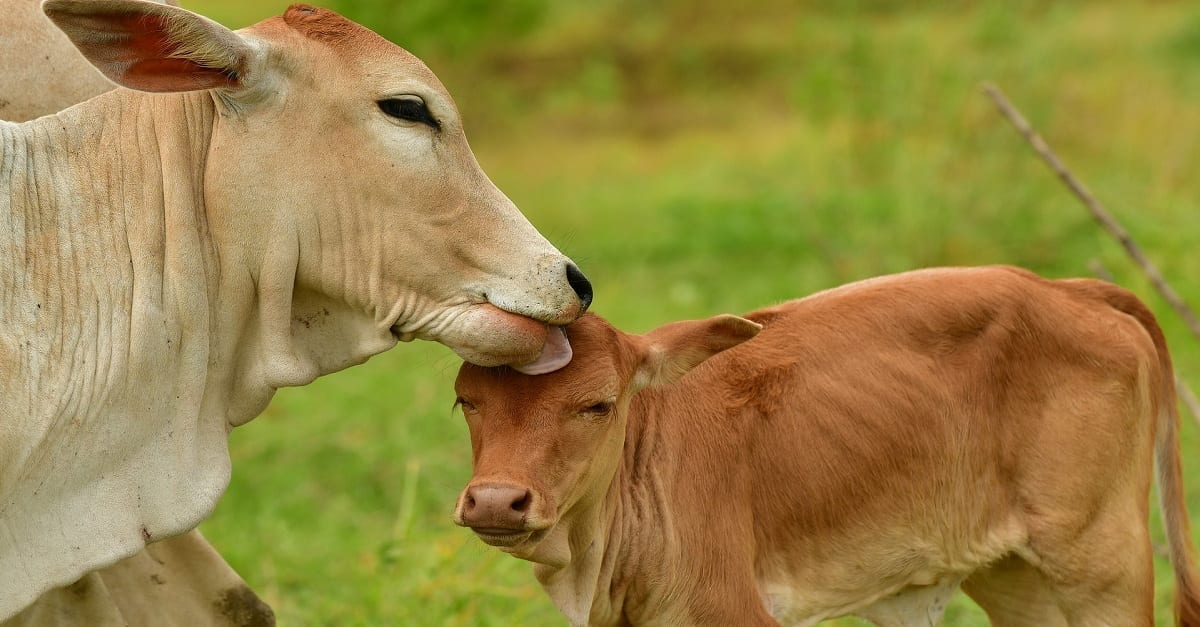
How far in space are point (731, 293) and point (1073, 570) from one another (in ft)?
20.1

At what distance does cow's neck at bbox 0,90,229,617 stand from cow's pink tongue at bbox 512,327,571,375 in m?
0.69

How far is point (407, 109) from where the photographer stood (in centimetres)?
320

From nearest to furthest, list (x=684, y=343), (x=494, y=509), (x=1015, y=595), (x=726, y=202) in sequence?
(x=494, y=509) < (x=684, y=343) < (x=1015, y=595) < (x=726, y=202)

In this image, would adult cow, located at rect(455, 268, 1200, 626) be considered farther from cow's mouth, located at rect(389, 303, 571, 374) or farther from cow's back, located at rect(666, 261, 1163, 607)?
cow's mouth, located at rect(389, 303, 571, 374)

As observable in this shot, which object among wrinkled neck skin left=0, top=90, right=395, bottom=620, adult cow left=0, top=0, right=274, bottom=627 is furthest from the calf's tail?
adult cow left=0, top=0, right=274, bottom=627

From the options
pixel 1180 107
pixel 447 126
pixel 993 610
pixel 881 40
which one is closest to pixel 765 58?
pixel 1180 107

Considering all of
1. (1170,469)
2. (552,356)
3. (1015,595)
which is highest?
(552,356)

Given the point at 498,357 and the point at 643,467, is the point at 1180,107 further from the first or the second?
the point at 498,357

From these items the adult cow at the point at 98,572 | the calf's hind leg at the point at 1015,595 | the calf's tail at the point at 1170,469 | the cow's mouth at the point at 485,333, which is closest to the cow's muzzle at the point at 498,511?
the cow's mouth at the point at 485,333

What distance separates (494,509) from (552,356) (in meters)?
0.39

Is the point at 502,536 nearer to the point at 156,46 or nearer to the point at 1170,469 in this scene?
the point at 156,46

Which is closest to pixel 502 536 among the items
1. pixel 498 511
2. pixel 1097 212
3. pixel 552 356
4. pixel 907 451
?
pixel 498 511

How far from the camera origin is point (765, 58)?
20734 mm

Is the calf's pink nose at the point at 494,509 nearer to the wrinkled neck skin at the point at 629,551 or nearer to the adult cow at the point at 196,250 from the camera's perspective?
the adult cow at the point at 196,250
